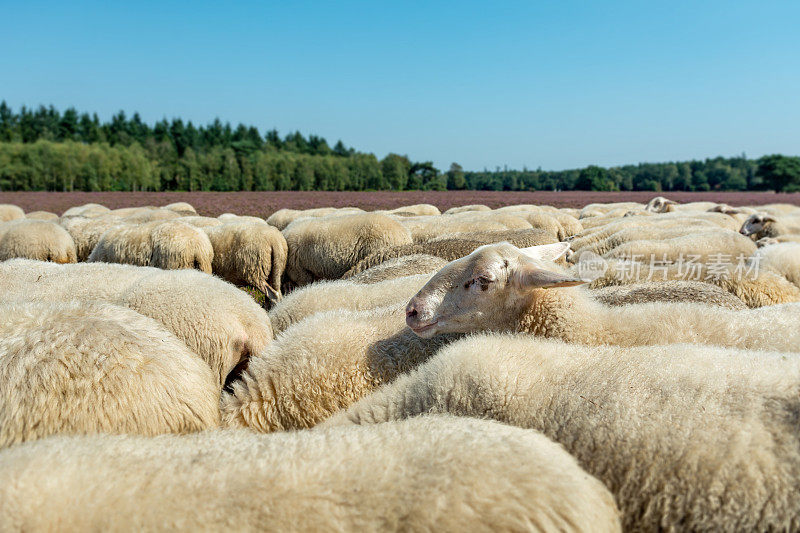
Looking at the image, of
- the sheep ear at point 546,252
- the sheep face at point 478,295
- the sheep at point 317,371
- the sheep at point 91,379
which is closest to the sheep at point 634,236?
the sheep ear at point 546,252

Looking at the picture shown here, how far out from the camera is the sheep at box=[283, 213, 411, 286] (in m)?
8.13

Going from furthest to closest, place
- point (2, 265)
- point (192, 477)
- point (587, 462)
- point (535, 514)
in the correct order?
1. point (2, 265)
2. point (587, 462)
3. point (192, 477)
4. point (535, 514)

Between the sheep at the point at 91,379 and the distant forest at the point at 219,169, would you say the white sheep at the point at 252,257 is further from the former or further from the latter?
the distant forest at the point at 219,169

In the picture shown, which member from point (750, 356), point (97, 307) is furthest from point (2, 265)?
point (750, 356)

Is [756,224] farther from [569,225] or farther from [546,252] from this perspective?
[546,252]

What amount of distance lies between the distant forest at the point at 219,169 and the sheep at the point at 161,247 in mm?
57936

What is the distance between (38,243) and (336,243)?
4743mm

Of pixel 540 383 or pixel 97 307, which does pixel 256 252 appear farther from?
pixel 540 383

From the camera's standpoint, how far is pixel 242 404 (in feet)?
10.4

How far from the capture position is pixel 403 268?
5.73 m

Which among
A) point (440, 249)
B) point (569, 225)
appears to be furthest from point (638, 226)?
point (440, 249)

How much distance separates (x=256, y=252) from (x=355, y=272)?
2068 mm

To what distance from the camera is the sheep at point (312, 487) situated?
1446 mm

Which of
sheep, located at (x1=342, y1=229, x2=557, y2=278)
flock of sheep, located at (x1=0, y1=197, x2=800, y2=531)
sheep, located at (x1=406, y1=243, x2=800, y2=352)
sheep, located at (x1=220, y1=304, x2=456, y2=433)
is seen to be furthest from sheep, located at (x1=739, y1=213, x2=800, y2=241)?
sheep, located at (x1=220, y1=304, x2=456, y2=433)
